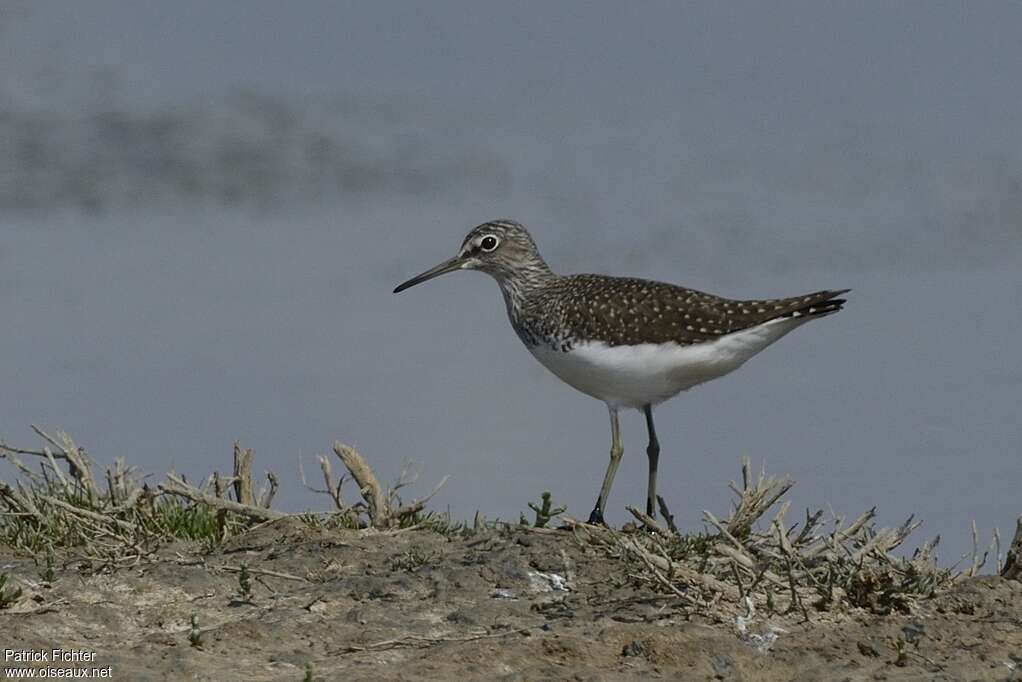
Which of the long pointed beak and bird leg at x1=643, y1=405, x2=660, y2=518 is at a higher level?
the long pointed beak

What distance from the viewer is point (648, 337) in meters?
10.8

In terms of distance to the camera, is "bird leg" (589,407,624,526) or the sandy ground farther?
"bird leg" (589,407,624,526)

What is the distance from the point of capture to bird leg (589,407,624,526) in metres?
10.8

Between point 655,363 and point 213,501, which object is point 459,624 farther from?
point 655,363

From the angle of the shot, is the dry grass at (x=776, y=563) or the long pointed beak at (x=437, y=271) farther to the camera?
the long pointed beak at (x=437, y=271)

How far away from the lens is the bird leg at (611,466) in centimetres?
1075

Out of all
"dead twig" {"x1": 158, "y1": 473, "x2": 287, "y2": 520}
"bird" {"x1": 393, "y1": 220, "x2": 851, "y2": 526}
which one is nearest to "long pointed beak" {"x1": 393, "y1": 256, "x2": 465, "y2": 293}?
"bird" {"x1": 393, "y1": 220, "x2": 851, "y2": 526}

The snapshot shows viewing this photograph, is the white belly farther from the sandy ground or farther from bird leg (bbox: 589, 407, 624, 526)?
the sandy ground

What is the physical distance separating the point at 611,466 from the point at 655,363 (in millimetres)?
938

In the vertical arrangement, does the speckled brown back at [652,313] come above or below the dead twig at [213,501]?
above

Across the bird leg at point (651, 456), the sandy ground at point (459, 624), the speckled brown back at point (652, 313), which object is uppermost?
the speckled brown back at point (652, 313)

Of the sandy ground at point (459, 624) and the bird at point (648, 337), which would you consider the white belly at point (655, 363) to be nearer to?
the bird at point (648, 337)

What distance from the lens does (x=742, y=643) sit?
7711 mm

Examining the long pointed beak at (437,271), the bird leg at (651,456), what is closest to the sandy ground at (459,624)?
the bird leg at (651,456)
